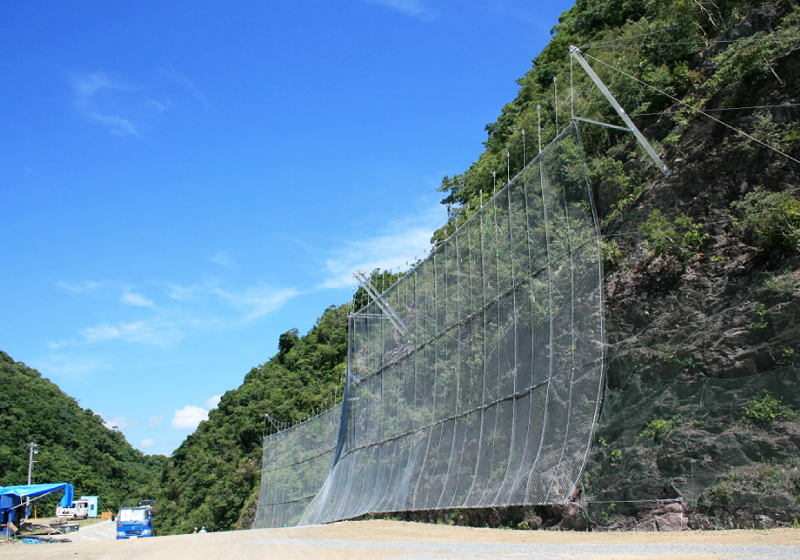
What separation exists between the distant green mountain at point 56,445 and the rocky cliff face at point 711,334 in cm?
5127

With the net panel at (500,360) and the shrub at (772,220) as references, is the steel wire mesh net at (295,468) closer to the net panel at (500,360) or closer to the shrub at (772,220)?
the net panel at (500,360)

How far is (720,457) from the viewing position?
9.04 m

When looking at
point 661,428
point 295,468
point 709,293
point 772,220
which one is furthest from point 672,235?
point 295,468

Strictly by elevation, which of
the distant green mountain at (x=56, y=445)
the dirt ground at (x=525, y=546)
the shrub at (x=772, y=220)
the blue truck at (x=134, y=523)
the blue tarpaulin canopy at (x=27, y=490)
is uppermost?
the distant green mountain at (x=56, y=445)

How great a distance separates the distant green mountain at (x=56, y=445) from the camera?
54656 millimetres

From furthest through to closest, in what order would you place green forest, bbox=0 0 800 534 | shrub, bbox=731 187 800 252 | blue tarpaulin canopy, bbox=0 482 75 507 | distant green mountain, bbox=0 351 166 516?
distant green mountain, bbox=0 351 166 516 → blue tarpaulin canopy, bbox=0 482 75 507 → shrub, bbox=731 187 800 252 → green forest, bbox=0 0 800 534

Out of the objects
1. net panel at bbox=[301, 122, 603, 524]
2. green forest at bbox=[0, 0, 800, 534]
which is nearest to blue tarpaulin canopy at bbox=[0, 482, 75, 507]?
net panel at bbox=[301, 122, 603, 524]

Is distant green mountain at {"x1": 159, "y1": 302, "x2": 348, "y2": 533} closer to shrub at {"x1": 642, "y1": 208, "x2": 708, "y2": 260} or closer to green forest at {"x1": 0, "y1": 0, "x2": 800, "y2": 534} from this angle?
green forest at {"x1": 0, "y1": 0, "x2": 800, "y2": 534}

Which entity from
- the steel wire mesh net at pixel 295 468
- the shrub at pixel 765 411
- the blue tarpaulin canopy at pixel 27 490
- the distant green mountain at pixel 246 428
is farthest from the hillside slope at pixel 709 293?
the distant green mountain at pixel 246 428

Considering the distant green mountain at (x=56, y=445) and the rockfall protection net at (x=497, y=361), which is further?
the distant green mountain at (x=56, y=445)

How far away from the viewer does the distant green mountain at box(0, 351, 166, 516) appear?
54656 millimetres

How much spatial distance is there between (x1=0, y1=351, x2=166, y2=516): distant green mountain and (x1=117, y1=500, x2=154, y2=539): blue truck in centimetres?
3120

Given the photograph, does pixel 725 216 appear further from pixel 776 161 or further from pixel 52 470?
pixel 52 470

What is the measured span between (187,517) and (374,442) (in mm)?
27288
